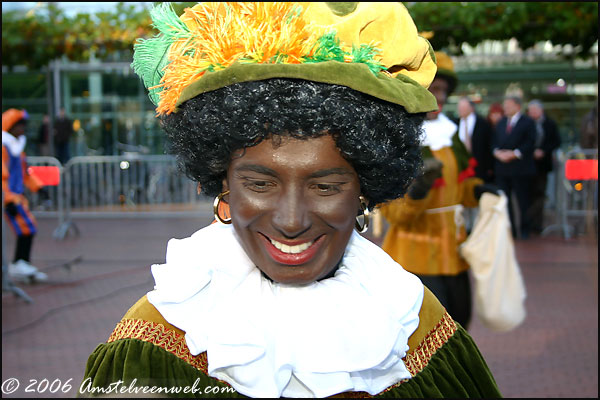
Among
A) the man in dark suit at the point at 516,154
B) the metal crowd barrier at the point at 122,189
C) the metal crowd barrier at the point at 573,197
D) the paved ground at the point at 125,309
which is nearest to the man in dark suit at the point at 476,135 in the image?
the man in dark suit at the point at 516,154

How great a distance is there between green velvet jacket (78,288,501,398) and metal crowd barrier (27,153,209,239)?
1016 centimetres

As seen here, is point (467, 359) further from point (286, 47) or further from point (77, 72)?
point (77, 72)

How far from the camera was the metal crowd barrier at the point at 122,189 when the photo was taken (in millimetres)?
11961

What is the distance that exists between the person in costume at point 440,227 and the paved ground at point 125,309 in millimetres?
801

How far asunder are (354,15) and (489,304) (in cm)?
268

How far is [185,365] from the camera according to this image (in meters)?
1.76

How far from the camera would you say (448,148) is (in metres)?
4.25

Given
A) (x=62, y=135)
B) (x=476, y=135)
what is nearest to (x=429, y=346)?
(x=476, y=135)

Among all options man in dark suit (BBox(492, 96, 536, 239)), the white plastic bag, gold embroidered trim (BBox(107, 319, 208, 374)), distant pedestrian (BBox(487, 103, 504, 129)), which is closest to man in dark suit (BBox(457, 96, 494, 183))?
man in dark suit (BBox(492, 96, 536, 239))

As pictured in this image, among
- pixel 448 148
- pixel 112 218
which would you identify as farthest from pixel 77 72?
pixel 448 148

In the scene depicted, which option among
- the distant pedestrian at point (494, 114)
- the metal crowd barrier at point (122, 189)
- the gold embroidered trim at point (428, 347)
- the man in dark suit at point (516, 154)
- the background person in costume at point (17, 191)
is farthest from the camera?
the metal crowd barrier at point (122, 189)

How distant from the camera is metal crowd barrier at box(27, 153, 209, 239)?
39.2 ft

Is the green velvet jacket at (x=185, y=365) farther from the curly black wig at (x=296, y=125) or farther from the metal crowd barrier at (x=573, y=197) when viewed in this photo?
the metal crowd barrier at (x=573, y=197)

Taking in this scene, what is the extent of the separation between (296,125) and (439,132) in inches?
105
